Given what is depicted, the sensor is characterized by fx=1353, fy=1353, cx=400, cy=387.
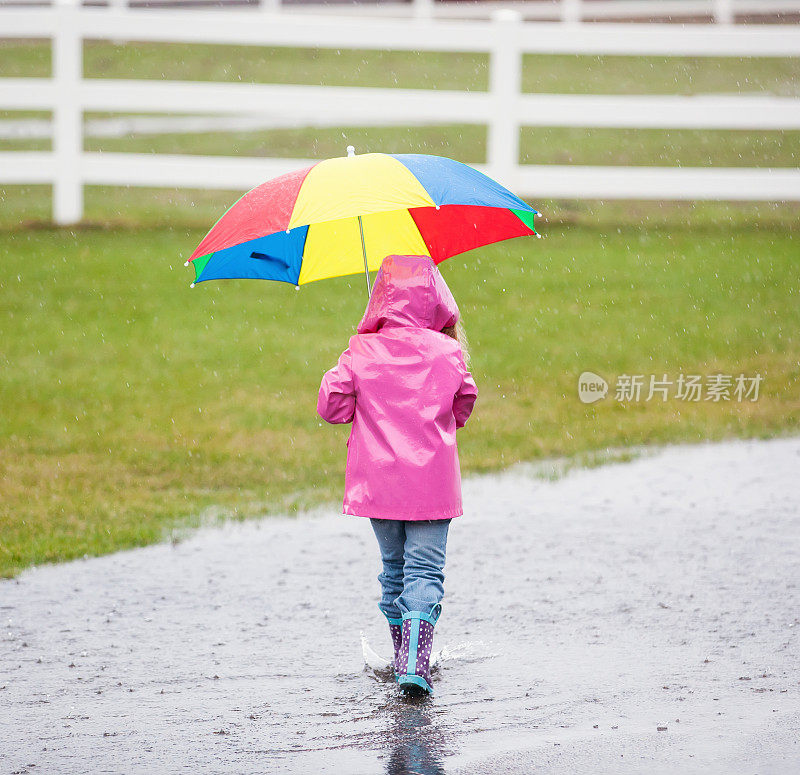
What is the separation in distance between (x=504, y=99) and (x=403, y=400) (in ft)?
28.6

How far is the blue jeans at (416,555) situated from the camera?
4445 mm

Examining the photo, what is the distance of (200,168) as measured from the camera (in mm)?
12602

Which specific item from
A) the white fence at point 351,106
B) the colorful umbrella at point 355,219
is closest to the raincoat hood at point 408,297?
the colorful umbrella at point 355,219

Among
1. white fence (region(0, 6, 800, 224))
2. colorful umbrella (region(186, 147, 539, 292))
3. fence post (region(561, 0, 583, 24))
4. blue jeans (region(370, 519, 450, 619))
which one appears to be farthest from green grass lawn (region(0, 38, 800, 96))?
blue jeans (region(370, 519, 450, 619))

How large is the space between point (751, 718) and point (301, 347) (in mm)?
6336

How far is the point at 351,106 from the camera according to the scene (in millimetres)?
12602

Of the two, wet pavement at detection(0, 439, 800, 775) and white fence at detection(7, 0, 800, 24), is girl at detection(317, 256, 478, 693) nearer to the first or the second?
wet pavement at detection(0, 439, 800, 775)

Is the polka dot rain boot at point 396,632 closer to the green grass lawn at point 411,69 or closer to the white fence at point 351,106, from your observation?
the white fence at point 351,106

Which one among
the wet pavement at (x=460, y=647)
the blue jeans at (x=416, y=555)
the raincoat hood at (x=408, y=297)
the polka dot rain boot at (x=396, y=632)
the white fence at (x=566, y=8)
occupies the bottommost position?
the wet pavement at (x=460, y=647)

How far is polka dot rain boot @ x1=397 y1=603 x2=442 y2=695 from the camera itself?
4.40 metres

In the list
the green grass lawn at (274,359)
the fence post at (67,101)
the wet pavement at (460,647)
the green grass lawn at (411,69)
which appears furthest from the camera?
the green grass lawn at (411,69)

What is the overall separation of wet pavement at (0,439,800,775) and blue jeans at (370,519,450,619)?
0.33 metres

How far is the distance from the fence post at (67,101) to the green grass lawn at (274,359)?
0.63 meters

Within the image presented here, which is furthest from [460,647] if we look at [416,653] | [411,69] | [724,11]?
[724,11]
